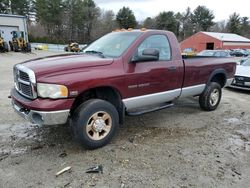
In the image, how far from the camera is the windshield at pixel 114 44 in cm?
452

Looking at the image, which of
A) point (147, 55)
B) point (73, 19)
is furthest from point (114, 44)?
point (73, 19)

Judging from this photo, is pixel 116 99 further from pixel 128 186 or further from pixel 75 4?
pixel 75 4

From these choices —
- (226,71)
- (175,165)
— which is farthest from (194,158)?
(226,71)

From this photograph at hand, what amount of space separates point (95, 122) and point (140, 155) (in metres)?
0.87

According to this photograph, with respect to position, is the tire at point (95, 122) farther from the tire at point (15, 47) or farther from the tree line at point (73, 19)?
the tree line at point (73, 19)

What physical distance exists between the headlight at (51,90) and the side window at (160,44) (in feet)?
5.98

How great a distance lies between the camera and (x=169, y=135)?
480 cm

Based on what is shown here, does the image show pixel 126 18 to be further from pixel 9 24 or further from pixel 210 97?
pixel 210 97

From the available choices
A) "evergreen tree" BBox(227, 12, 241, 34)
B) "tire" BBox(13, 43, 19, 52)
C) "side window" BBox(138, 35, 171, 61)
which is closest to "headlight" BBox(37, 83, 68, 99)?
"side window" BBox(138, 35, 171, 61)

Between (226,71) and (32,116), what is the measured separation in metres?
5.01

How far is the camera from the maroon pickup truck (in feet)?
11.8

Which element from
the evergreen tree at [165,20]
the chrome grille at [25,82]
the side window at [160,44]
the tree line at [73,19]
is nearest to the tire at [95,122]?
the chrome grille at [25,82]

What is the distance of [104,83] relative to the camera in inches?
155

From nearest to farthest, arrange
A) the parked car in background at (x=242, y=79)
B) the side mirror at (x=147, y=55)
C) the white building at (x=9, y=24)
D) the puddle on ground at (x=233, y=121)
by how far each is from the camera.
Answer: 1. the side mirror at (x=147, y=55)
2. the puddle on ground at (x=233, y=121)
3. the parked car in background at (x=242, y=79)
4. the white building at (x=9, y=24)
